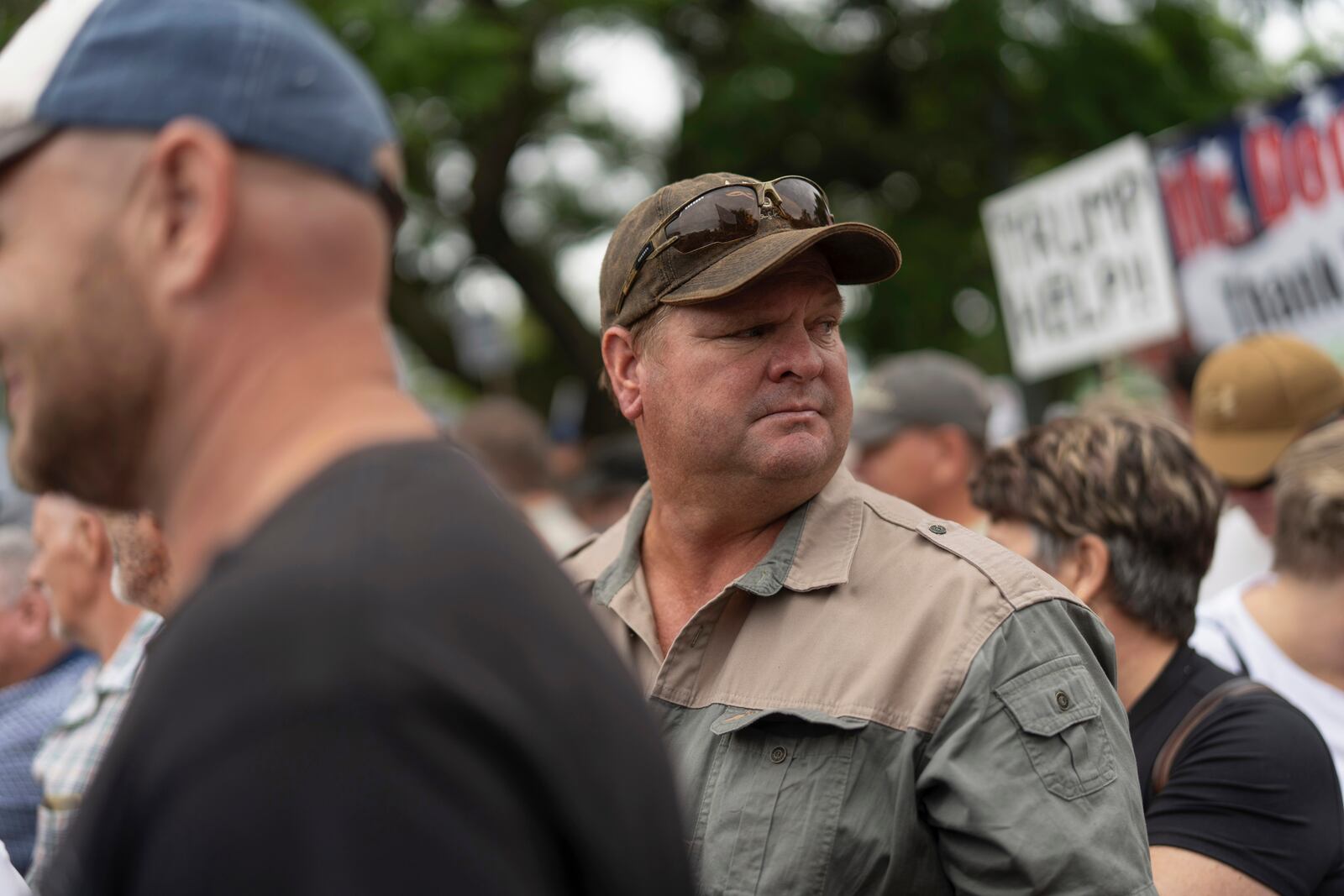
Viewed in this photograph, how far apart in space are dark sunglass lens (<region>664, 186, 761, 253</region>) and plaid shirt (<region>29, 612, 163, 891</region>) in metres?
1.62

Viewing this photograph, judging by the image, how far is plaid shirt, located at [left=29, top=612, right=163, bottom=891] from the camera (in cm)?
323

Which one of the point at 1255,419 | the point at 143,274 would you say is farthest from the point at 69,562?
the point at 1255,419

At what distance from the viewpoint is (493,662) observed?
97 cm

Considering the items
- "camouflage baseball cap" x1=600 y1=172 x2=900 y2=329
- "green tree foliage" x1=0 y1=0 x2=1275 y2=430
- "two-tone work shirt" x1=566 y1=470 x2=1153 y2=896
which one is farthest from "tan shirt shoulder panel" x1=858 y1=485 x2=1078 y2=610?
"green tree foliage" x1=0 y1=0 x2=1275 y2=430

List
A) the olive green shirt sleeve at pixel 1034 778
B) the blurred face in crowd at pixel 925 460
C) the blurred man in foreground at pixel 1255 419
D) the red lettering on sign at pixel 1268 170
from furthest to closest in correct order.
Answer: the red lettering on sign at pixel 1268 170, the blurred face in crowd at pixel 925 460, the blurred man in foreground at pixel 1255 419, the olive green shirt sleeve at pixel 1034 778

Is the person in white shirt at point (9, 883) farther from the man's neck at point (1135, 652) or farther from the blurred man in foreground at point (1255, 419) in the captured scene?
the blurred man in foreground at point (1255, 419)

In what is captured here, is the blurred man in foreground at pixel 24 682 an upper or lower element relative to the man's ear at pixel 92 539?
lower

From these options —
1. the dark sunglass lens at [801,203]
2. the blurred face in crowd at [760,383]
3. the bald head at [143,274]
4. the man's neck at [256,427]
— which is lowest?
the blurred face in crowd at [760,383]

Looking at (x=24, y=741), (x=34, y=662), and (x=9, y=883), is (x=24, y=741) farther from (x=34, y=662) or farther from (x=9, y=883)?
(x=9, y=883)

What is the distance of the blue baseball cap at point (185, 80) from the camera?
1.08 metres

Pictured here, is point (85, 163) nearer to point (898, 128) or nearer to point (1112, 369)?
point (1112, 369)

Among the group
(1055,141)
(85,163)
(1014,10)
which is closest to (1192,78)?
(1055,141)

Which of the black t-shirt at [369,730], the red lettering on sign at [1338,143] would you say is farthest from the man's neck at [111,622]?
the red lettering on sign at [1338,143]

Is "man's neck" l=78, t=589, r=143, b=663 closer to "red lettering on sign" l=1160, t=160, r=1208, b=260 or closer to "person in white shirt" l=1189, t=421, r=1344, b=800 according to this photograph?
"person in white shirt" l=1189, t=421, r=1344, b=800
